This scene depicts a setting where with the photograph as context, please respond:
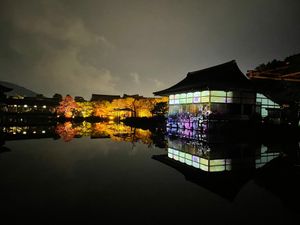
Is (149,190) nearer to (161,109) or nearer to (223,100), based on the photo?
(223,100)

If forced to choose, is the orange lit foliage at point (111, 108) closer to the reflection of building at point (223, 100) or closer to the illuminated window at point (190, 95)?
the illuminated window at point (190, 95)

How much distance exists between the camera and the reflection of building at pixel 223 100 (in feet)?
72.2

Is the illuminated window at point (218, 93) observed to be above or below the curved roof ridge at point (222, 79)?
below

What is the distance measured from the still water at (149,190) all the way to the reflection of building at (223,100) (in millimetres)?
13411

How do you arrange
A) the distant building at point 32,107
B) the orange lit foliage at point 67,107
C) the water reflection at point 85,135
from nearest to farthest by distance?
the water reflection at point 85,135 < the orange lit foliage at point 67,107 < the distant building at point 32,107

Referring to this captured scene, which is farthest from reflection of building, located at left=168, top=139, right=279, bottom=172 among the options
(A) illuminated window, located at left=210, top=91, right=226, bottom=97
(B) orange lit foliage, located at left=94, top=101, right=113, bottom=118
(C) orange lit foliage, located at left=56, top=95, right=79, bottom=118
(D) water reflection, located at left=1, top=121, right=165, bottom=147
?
(B) orange lit foliage, located at left=94, top=101, right=113, bottom=118

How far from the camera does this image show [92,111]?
170 ft

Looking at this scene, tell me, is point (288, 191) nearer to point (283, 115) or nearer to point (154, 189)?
→ point (154, 189)

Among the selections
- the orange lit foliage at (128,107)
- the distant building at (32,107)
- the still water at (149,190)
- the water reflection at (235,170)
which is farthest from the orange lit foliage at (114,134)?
the distant building at (32,107)

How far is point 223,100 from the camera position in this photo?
22750 mm

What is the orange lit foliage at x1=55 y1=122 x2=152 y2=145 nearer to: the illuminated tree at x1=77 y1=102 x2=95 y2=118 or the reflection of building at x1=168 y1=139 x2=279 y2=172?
the reflection of building at x1=168 y1=139 x2=279 y2=172

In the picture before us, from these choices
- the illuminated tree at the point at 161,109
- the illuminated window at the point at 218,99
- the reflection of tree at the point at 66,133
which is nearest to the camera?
the reflection of tree at the point at 66,133

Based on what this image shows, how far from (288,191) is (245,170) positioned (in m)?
1.76

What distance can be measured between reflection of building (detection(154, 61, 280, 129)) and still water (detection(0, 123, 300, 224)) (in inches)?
528
